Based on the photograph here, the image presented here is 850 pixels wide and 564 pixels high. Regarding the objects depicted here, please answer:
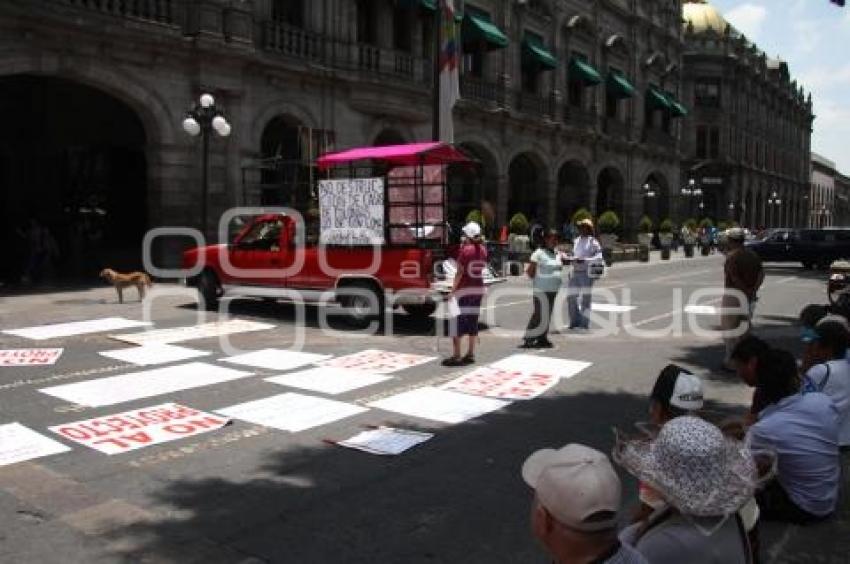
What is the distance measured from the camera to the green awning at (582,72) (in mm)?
39906

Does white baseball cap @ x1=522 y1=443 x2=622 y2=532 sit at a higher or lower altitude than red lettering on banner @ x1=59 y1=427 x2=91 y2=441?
higher

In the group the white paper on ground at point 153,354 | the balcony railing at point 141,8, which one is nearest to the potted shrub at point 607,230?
the balcony railing at point 141,8

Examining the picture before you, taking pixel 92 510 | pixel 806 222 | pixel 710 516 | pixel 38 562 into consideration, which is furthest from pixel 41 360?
pixel 806 222

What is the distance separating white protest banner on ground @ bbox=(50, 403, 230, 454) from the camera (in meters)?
6.69

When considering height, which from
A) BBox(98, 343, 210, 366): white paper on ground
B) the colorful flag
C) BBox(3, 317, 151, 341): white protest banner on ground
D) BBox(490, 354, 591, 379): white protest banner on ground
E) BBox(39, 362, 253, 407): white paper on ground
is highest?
the colorful flag

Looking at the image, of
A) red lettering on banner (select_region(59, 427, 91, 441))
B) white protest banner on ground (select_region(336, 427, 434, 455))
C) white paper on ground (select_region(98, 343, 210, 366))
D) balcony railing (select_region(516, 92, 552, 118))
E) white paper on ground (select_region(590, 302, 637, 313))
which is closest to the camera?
white protest banner on ground (select_region(336, 427, 434, 455))

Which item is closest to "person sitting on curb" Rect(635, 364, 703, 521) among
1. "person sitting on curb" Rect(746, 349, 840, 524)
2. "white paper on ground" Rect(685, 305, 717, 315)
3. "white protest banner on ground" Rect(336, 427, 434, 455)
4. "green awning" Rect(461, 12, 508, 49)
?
"person sitting on curb" Rect(746, 349, 840, 524)

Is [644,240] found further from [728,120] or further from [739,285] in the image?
[728,120]

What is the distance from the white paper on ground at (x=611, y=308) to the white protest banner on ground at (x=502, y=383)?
268 inches

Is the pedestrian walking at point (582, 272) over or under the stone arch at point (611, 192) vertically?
under

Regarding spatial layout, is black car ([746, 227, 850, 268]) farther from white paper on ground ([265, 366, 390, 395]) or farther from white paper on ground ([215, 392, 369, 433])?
white paper on ground ([215, 392, 369, 433])

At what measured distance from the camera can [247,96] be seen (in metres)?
22.1

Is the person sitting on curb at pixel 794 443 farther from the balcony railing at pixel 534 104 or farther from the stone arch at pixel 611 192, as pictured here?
the stone arch at pixel 611 192

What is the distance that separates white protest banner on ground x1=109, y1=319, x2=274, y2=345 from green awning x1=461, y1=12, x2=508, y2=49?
20.3 meters
